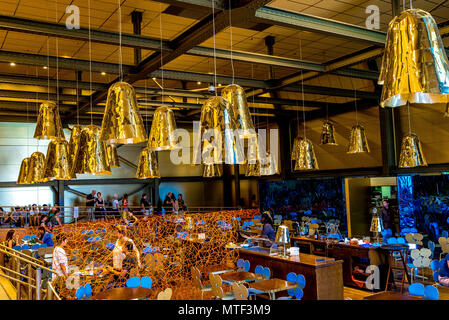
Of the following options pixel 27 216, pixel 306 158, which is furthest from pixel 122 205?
pixel 306 158

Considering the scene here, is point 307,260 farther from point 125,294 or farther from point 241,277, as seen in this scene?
point 125,294

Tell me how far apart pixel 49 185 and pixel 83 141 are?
53.8 feet

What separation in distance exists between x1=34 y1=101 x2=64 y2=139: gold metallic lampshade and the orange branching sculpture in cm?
439

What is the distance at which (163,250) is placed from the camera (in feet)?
32.0

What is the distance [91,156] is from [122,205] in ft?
53.2

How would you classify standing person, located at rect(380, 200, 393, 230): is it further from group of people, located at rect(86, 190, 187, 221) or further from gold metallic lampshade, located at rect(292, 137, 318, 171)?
group of people, located at rect(86, 190, 187, 221)

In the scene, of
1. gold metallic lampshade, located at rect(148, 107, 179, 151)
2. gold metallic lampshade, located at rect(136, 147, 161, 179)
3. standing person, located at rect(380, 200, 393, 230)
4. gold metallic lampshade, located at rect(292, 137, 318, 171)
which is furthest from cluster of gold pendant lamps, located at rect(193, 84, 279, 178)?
standing person, located at rect(380, 200, 393, 230)

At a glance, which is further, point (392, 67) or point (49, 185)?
point (49, 185)

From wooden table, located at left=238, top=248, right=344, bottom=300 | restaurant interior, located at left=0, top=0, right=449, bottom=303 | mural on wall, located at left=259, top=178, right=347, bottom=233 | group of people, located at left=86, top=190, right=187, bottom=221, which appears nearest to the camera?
restaurant interior, located at left=0, top=0, right=449, bottom=303

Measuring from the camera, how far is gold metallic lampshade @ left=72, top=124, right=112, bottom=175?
2766 mm

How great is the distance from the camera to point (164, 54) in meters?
6.67

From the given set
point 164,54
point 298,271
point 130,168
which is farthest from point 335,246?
point 130,168

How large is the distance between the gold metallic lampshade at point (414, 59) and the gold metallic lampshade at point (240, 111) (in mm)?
871
